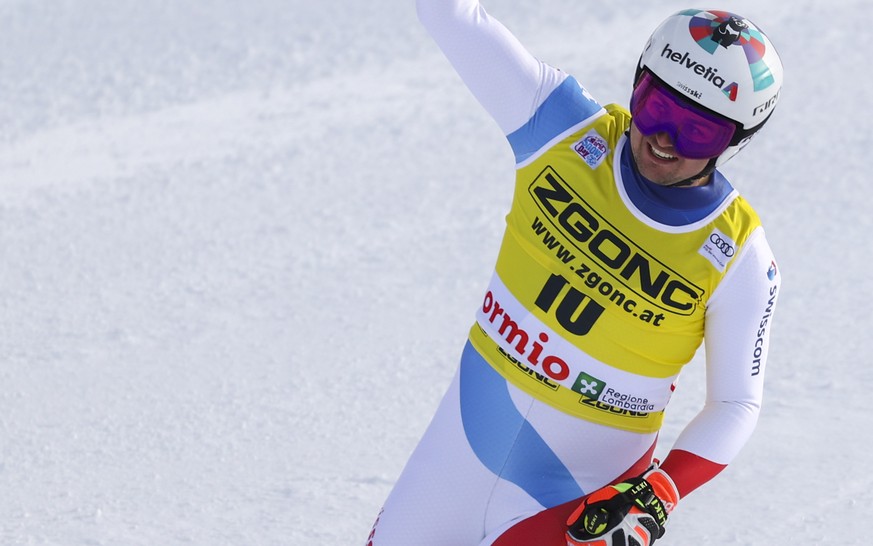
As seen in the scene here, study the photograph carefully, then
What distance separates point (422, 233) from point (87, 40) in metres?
3.41

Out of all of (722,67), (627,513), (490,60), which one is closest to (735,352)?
(627,513)

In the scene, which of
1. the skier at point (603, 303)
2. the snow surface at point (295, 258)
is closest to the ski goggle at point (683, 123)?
the skier at point (603, 303)

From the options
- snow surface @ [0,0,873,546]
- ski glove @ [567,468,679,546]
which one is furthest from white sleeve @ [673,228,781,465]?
snow surface @ [0,0,873,546]

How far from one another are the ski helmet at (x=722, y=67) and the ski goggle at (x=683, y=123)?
0.05 feet

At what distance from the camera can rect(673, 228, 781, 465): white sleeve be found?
111 inches

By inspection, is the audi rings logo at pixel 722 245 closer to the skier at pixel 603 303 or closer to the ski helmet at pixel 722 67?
the skier at pixel 603 303

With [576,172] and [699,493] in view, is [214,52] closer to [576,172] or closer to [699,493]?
[699,493]

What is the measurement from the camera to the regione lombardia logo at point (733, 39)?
2775 millimetres

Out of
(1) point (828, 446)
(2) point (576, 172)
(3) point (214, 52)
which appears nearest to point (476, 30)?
(2) point (576, 172)

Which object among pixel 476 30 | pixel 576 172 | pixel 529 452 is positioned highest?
pixel 476 30

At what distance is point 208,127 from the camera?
768cm

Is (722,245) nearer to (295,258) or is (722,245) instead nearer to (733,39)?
(733,39)

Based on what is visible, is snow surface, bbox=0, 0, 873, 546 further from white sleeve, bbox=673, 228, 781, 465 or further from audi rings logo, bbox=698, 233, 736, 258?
audi rings logo, bbox=698, 233, 736, 258

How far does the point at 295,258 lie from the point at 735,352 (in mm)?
3759
